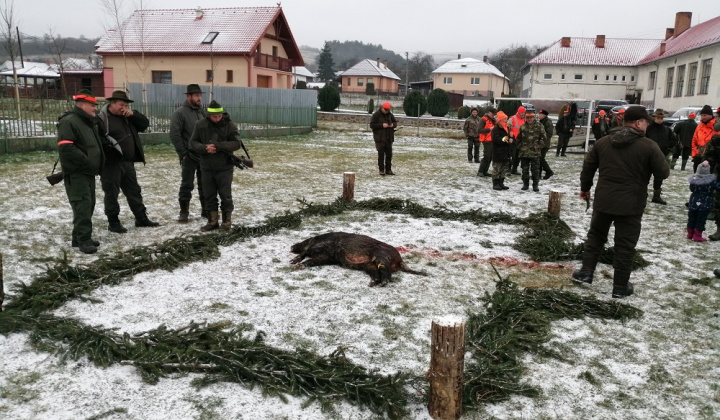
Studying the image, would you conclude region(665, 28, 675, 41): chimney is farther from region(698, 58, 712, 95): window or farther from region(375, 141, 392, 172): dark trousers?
region(375, 141, 392, 172): dark trousers

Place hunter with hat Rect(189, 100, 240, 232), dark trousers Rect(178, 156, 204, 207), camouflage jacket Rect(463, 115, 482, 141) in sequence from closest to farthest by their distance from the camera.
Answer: hunter with hat Rect(189, 100, 240, 232)
dark trousers Rect(178, 156, 204, 207)
camouflage jacket Rect(463, 115, 482, 141)

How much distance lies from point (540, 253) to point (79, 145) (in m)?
5.54

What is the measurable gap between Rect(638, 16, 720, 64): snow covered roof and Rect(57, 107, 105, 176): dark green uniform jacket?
1370 inches

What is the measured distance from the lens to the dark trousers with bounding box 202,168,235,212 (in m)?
6.93

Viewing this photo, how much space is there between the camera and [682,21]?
139 feet

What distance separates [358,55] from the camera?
160 m

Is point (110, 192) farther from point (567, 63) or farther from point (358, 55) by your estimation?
point (358, 55)

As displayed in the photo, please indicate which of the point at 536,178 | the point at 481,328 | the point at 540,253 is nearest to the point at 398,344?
the point at 481,328

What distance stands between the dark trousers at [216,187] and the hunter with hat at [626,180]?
14.7 ft

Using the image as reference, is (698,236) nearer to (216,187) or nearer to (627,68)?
(216,187)

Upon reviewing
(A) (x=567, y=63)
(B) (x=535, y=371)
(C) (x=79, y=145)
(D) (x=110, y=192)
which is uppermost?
(A) (x=567, y=63)

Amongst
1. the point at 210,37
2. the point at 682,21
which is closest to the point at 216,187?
the point at 210,37

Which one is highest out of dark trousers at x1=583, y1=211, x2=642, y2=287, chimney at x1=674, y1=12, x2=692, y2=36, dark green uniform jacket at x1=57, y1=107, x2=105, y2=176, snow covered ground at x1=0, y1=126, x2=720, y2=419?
chimney at x1=674, y1=12, x2=692, y2=36

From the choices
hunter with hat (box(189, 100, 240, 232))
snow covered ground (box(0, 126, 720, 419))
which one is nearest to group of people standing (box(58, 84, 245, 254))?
hunter with hat (box(189, 100, 240, 232))
